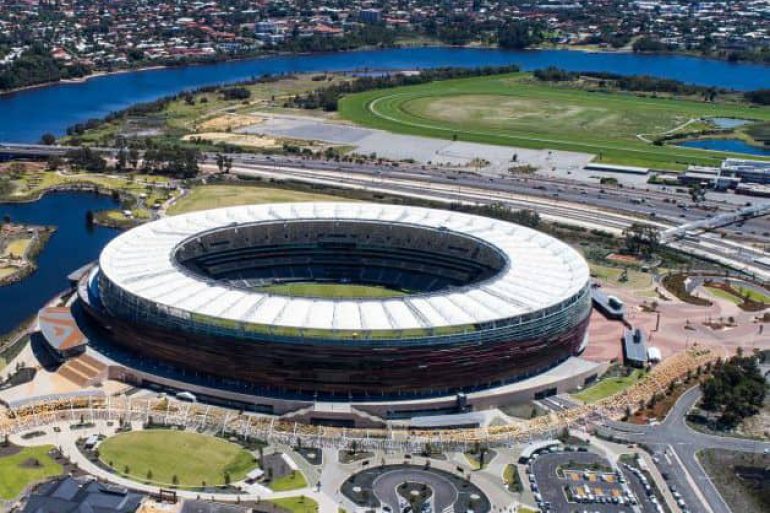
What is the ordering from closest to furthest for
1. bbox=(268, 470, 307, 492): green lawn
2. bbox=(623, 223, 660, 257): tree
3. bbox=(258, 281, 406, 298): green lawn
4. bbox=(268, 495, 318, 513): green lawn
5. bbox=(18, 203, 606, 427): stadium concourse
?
bbox=(268, 495, 318, 513): green lawn < bbox=(268, 470, 307, 492): green lawn < bbox=(18, 203, 606, 427): stadium concourse < bbox=(258, 281, 406, 298): green lawn < bbox=(623, 223, 660, 257): tree

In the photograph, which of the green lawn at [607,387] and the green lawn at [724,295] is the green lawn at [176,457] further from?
the green lawn at [724,295]

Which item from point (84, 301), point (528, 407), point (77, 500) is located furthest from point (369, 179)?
point (77, 500)

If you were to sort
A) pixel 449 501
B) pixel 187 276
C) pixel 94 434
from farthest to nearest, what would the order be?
pixel 187 276
pixel 94 434
pixel 449 501

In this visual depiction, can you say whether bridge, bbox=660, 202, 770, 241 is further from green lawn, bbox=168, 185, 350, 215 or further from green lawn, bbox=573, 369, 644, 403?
green lawn, bbox=168, 185, 350, 215

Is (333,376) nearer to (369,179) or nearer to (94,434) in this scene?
(94,434)

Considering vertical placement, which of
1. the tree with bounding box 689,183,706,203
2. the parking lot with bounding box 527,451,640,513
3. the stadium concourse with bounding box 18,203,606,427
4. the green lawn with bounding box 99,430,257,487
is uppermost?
the stadium concourse with bounding box 18,203,606,427

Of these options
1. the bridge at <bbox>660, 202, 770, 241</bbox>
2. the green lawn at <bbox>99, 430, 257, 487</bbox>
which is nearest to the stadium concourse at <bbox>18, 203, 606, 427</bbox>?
the green lawn at <bbox>99, 430, 257, 487</bbox>

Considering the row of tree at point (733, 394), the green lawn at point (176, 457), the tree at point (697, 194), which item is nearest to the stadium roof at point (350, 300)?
the green lawn at point (176, 457)
